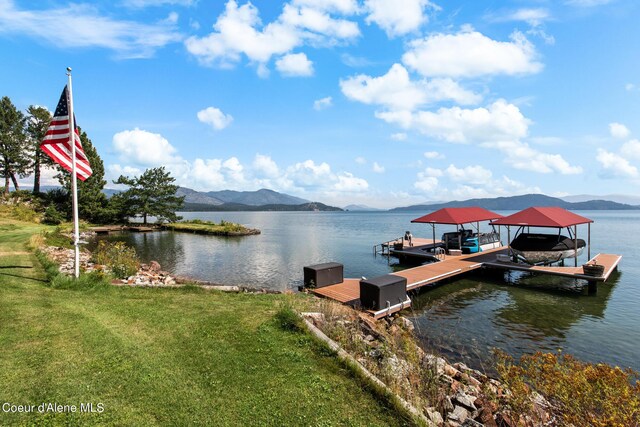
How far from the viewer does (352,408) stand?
4941 mm

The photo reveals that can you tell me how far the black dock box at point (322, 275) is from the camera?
1562 centimetres

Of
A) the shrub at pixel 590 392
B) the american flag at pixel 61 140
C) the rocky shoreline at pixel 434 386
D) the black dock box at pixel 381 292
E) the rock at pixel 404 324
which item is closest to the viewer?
the shrub at pixel 590 392

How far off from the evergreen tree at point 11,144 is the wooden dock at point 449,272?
55456mm

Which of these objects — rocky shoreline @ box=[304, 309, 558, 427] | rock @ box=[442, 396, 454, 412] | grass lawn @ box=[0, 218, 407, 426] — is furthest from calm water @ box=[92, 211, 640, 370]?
grass lawn @ box=[0, 218, 407, 426]

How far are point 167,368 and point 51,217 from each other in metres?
52.5

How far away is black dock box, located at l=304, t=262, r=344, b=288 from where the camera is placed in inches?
615

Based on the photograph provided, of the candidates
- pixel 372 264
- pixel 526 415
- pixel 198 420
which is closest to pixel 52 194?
pixel 372 264

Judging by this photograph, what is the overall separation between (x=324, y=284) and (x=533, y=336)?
9.06 m

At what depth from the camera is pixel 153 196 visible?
59.4 meters

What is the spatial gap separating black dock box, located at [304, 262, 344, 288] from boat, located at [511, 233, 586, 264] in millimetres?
15133

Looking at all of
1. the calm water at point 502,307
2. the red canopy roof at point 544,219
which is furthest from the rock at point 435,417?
the red canopy roof at point 544,219

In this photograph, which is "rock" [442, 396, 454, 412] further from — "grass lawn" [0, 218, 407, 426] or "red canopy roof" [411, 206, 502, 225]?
"red canopy roof" [411, 206, 502, 225]

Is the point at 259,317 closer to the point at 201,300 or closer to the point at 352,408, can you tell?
the point at 201,300

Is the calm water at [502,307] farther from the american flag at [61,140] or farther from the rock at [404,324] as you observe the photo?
the american flag at [61,140]
